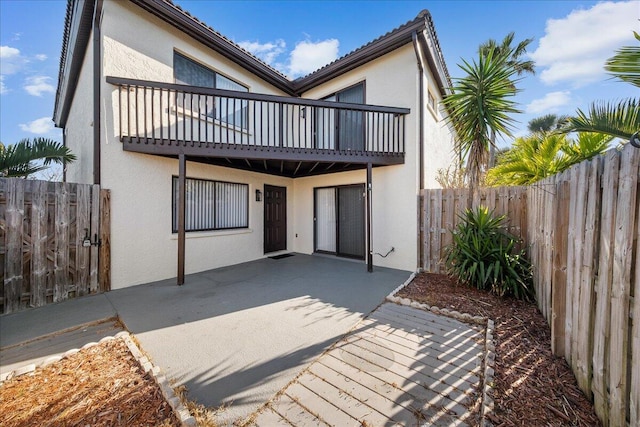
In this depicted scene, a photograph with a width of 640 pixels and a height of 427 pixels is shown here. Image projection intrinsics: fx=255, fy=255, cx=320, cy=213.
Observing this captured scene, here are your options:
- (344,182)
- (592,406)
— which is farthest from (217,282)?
(592,406)

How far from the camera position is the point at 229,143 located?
19.0 feet

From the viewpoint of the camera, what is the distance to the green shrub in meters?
4.31

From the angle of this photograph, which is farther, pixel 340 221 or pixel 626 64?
pixel 340 221

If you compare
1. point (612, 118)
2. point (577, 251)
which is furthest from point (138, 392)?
point (612, 118)

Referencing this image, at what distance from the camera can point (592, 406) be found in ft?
6.64

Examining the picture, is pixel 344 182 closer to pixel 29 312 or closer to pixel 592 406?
pixel 592 406

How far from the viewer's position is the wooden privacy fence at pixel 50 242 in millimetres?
4094

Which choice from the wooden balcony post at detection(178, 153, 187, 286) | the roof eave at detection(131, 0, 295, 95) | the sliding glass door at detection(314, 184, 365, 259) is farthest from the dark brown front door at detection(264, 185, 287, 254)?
the roof eave at detection(131, 0, 295, 95)

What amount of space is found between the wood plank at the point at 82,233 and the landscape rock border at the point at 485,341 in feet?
18.6

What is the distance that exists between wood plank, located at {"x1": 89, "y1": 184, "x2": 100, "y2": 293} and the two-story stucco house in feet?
A: 0.82

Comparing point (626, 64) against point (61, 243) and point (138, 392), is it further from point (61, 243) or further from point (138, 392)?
point (61, 243)

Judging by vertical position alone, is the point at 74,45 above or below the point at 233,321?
above

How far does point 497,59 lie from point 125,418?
7.64m

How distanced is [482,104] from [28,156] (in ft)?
30.0
